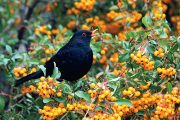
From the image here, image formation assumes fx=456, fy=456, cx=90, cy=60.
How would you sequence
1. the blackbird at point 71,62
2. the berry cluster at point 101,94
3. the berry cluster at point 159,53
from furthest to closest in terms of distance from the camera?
the blackbird at point 71,62, the berry cluster at point 159,53, the berry cluster at point 101,94

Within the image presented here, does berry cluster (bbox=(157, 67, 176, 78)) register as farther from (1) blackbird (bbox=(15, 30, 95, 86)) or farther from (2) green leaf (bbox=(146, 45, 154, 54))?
(1) blackbird (bbox=(15, 30, 95, 86))

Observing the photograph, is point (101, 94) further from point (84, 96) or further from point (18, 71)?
point (18, 71)

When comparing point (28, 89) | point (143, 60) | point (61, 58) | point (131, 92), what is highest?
point (143, 60)

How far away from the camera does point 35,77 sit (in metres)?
4.54

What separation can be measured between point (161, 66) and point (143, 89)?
0.26 meters

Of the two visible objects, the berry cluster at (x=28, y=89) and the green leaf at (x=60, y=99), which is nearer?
the green leaf at (x=60, y=99)

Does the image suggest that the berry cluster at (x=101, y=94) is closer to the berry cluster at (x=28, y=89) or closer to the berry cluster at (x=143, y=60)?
the berry cluster at (x=143, y=60)

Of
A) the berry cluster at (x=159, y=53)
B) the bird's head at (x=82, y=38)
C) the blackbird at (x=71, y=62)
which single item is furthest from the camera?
the bird's head at (x=82, y=38)

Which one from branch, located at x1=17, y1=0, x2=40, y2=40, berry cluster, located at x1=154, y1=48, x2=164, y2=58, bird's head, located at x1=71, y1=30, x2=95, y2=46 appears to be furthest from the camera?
branch, located at x1=17, y1=0, x2=40, y2=40

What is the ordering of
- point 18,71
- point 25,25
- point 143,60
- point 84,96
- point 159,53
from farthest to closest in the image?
point 25,25 → point 18,71 → point 159,53 → point 143,60 → point 84,96

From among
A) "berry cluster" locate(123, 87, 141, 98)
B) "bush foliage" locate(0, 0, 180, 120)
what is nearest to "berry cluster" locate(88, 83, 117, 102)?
"bush foliage" locate(0, 0, 180, 120)

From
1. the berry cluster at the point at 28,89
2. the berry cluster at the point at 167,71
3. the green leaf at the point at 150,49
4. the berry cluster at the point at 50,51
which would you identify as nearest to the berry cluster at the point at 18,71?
the berry cluster at the point at 28,89

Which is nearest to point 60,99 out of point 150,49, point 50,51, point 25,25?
point 150,49

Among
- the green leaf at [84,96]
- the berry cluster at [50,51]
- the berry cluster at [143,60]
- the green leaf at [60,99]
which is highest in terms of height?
the berry cluster at [143,60]
